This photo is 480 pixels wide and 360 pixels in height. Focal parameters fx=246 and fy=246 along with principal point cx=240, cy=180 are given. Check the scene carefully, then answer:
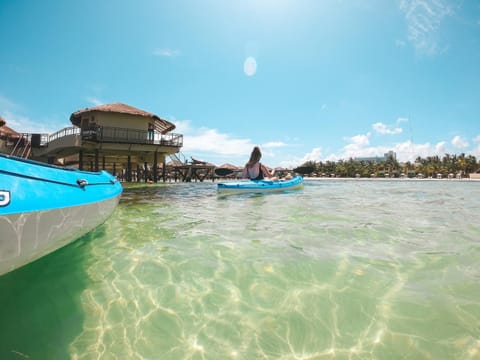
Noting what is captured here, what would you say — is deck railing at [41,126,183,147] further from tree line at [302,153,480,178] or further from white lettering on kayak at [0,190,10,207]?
tree line at [302,153,480,178]

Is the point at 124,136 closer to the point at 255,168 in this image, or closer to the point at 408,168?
the point at 255,168

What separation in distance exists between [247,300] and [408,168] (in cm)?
9101

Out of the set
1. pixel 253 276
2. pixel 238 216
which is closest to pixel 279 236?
pixel 253 276

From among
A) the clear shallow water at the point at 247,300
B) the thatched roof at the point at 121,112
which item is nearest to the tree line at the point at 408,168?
the thatched roof at the point at 121,112

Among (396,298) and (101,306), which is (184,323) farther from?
(396,298)

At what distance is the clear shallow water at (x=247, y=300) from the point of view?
198 cm

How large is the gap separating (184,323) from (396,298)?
7.19ft

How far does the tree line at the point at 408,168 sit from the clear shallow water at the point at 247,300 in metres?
69.4

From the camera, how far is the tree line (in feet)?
228

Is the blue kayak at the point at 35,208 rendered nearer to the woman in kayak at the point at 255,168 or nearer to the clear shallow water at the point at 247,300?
the clear shallow water at the point at 247,300

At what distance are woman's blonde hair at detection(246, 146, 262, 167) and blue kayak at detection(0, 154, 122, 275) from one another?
1039cm

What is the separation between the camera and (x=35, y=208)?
2.61m

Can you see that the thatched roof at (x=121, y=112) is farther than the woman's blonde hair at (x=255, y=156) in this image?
Yes

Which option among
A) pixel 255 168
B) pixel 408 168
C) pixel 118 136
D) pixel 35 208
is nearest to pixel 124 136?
pixel 118 136
